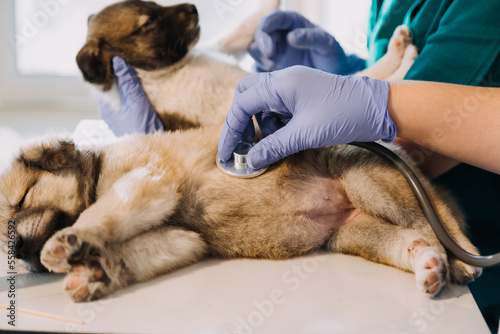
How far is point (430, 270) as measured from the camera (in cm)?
110

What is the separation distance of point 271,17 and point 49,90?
1.90 meters

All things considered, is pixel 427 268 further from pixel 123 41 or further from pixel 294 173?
pixel 123 41

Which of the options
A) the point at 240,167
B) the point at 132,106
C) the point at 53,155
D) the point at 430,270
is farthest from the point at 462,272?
the point at 132,106

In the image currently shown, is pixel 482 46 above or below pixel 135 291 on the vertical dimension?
above

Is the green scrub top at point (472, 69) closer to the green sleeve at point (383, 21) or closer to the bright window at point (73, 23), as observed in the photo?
the green sleeve at point (383, 21)

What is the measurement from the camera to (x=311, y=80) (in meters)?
1.33

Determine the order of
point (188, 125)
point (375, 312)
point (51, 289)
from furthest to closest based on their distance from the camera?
1. point (188, 125)
2. point (51, 289)
3. point (375, 312)

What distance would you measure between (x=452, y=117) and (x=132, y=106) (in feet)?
4.59

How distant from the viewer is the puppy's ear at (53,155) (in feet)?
4.43

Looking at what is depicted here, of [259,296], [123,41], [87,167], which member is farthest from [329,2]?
[259,296]

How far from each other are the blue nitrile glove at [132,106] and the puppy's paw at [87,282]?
3.09ft

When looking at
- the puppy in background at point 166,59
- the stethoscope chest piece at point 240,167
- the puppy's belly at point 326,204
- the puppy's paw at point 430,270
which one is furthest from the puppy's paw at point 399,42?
the puppy's paw at point 430,270

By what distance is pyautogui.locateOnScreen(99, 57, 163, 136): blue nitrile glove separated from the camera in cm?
199

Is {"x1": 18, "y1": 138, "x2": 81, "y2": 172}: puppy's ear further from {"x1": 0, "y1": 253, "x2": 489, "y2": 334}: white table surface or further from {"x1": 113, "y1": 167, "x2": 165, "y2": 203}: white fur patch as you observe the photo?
{"x1": 0, "y1": 253, "x2": 489, "y2": 334}: white table surface
